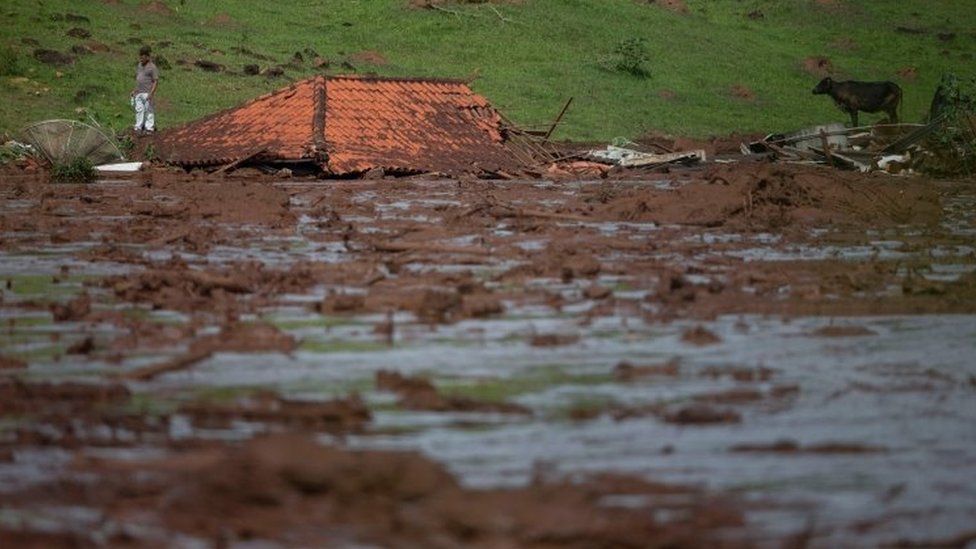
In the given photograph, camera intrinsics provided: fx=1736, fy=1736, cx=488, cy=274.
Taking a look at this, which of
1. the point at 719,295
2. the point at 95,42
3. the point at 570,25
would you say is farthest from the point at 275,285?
the point at 570,25

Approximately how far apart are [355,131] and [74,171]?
4004mm

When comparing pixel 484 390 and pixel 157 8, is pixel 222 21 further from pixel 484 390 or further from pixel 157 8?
pixel 484 390

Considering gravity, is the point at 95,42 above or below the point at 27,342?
above

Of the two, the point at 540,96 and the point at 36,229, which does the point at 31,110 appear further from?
the point at 36,229

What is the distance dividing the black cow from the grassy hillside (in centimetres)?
169

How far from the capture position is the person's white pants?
98.1ft

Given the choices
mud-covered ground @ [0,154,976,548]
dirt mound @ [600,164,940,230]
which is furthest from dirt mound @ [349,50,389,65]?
mud-covered ground @ [0,154,976,548]

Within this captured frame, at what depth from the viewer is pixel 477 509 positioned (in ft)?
18.1

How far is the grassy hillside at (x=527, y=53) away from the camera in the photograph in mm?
34562

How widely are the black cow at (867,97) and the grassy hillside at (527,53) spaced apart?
169cm

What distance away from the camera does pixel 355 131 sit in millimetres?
24781

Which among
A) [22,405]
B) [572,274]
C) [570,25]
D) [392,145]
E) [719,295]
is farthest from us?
[570,25]

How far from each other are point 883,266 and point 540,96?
84.6 feet

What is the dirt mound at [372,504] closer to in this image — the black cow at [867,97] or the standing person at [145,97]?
the standing person at [145,97]
